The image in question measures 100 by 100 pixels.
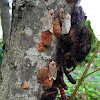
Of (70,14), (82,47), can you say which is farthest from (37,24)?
(82,47)

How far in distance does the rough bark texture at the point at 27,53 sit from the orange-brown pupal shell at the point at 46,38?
23mm

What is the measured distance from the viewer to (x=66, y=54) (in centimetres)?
68

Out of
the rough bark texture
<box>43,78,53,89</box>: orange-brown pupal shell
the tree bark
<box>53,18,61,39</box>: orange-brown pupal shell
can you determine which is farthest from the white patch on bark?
the tree bark

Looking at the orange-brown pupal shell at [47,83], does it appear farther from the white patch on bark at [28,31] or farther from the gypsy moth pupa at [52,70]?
the white patch on bark at [28,31]

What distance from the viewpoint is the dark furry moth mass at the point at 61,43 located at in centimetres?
60

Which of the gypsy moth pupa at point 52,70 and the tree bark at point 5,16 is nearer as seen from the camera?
the gypsy moth pupa at point 52,70

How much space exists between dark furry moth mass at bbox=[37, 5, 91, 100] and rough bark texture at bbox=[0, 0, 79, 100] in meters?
0.03

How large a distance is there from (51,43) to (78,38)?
17cm

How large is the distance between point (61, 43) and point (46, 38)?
99mm

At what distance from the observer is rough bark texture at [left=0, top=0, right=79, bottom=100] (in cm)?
58

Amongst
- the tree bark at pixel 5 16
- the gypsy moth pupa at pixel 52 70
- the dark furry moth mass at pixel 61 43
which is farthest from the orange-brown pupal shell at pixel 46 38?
the tree bark at pixel 5 16

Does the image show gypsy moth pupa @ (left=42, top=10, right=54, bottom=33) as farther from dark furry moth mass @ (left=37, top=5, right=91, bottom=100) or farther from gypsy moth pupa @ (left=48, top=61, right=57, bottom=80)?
gypsy moth pupa @ (left=48, top=61, right=57, bottom=80)

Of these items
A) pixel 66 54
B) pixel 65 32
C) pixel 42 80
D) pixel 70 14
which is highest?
pixel 70 14

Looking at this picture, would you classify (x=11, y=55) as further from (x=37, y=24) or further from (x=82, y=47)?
(x=82, y=47)
